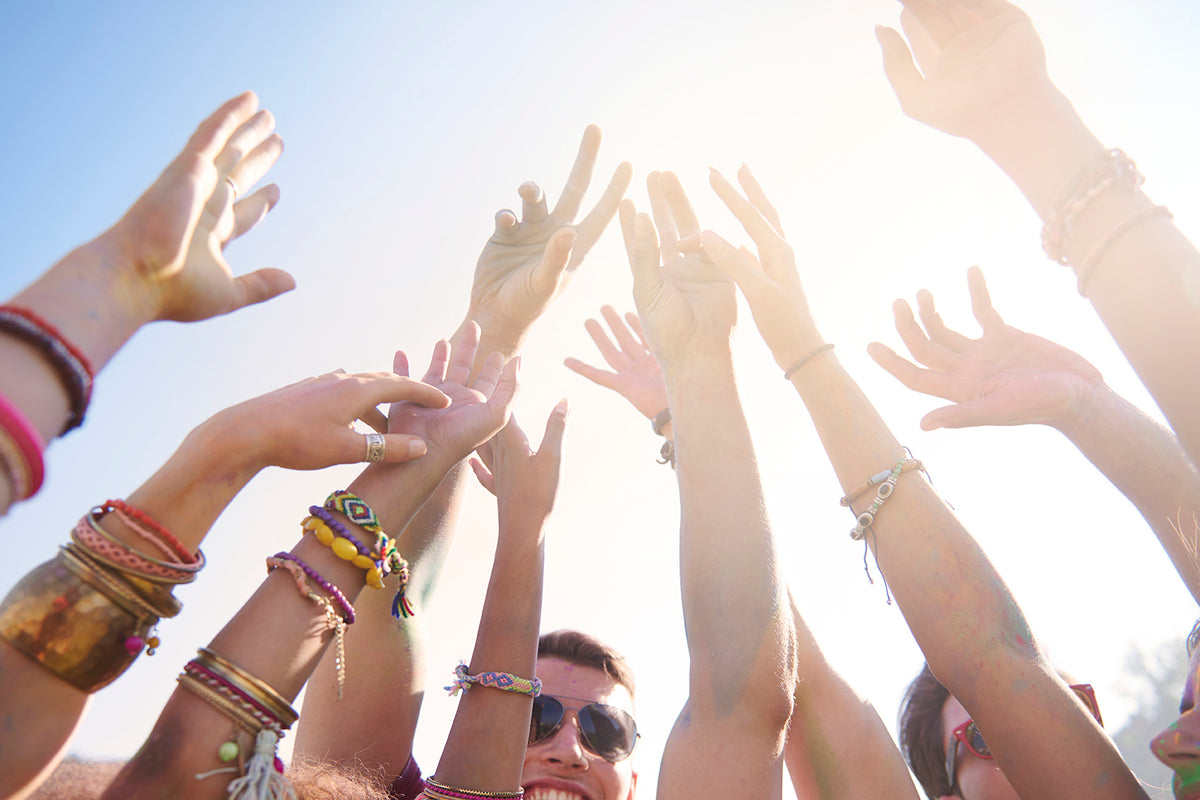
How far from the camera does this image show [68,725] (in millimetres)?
1758

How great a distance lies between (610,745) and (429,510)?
1.56 meters

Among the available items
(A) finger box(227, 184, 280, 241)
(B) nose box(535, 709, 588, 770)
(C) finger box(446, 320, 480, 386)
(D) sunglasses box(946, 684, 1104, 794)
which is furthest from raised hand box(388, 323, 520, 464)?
(D) sunglasses box(946, 684, 1104, 794)

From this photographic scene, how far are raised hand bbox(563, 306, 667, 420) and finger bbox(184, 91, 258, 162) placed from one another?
7.60 feet

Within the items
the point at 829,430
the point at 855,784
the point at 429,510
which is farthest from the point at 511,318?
the point at 855,784

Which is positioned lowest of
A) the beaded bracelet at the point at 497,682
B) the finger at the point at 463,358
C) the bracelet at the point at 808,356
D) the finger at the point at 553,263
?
the beaded bracelet at the point at 497,682

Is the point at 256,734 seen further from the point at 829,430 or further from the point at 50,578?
the point at 829,430

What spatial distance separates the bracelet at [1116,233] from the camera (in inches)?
80.4

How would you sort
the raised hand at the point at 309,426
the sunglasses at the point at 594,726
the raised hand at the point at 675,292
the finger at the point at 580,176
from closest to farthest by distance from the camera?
the raised hand at the point at 309,426
the raised hand at the point at 675,292
the sunglasses at the point at 594,726
the finger at the point at 580,176

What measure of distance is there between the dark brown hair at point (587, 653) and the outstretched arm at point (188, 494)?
2295mm

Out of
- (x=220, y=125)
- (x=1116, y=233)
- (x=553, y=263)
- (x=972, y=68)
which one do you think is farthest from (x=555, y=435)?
(x=1116, y=233)

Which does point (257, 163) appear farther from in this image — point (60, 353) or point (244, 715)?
point (244, 715)

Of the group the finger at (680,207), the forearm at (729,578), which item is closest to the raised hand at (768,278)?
the forearm at (729,578)

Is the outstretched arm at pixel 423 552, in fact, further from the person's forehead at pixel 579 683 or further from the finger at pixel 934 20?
the finger at pixel 934 20

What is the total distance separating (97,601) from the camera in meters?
1.78
